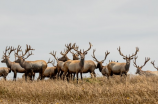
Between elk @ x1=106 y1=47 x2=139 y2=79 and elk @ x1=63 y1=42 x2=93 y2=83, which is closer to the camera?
elk @ x1=63 y1=42 x2=93 y2=83

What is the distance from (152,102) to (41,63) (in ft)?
37.2

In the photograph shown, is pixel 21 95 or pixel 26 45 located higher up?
pixel 26 45

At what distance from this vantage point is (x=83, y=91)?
8.63 m

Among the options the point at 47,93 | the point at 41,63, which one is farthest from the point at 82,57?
the point at 47,93

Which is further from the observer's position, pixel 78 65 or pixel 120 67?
pixel 120 67

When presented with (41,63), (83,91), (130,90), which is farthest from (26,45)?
(130,90)

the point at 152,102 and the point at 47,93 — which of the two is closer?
the point at 152,102

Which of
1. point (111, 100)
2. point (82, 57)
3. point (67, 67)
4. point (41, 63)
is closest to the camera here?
point (111, 100)

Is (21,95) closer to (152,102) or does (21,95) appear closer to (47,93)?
(47,93)

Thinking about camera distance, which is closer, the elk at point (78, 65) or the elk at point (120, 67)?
the elk at point (78, 65)

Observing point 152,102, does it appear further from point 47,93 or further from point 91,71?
point 91,71

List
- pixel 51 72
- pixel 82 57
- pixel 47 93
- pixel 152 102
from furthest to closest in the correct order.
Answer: pixel 51 72 → pixel 82 57 → pixel 47 93 → pixel 152 102

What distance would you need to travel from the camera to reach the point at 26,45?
56.4 feet

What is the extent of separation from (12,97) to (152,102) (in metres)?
5.55
